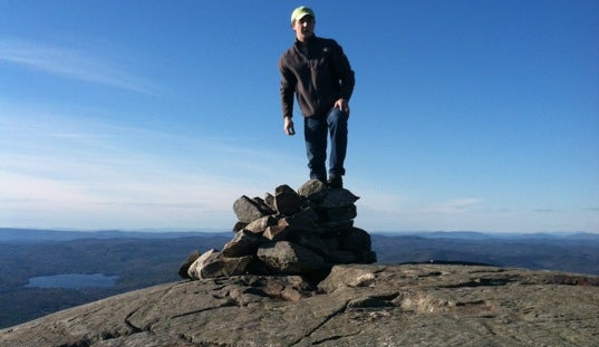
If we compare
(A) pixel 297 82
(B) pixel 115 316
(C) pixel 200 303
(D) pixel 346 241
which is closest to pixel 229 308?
(C) pixel 200 303

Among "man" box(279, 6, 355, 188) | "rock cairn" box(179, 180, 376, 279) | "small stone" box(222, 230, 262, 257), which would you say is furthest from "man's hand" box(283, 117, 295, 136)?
"small stone" box(222, 230, 262, 257)

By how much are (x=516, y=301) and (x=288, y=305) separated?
453cm

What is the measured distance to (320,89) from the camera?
1519cm

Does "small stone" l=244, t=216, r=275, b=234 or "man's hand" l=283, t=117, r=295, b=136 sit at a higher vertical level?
"man's hand" l=283, t=117, r=295, b=136

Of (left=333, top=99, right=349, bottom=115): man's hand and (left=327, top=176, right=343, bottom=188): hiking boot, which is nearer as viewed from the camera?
(left=333, top=99, right=349, bottom=115): man's hand

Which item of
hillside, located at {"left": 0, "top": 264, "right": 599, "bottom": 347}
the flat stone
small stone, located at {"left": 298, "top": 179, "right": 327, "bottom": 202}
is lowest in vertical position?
hillside, located at {"left": 0, "top": 264, "right": 599, "bottom": 347}

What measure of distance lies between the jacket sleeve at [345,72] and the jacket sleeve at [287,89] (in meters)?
1.63

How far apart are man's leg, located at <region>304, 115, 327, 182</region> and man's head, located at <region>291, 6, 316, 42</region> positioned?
2487 millimetres

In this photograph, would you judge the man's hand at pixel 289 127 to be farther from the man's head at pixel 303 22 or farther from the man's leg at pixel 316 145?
the man's head at pixel 303 22

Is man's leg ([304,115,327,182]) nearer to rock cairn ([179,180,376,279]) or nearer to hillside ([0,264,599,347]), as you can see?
rock cairn ([179,180,376,279])

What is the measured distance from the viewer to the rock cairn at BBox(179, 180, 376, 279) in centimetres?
1351

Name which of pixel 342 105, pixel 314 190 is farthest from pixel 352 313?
pixel 342 105

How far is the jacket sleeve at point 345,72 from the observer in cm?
1518

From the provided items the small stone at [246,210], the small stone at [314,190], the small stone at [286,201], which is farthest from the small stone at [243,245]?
the small stone at [314,190]
